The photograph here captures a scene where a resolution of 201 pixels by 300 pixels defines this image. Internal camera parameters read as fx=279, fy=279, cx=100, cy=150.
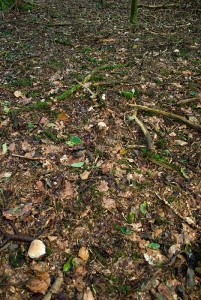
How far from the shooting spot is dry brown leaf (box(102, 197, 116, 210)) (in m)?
3.13

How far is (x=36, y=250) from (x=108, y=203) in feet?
3.04

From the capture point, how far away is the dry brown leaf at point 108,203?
313 centimetres

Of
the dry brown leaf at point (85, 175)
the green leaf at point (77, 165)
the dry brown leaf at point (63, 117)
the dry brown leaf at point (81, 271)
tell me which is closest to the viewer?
the dry brown leaf at point (81, 271)

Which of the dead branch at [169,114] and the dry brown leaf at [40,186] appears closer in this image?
the dry brown leaf at [40,186]

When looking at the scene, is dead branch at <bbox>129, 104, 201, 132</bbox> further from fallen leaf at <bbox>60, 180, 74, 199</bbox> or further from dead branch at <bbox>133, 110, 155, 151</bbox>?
fallen leaf at <bbox>60, 180, 74, 199</bbox>

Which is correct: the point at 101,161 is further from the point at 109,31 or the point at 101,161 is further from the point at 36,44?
the point at 109,31

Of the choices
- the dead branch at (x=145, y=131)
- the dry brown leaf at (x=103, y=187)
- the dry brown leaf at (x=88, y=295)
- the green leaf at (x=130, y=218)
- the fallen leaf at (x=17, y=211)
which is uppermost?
the dead branch at (x=145, y=131)

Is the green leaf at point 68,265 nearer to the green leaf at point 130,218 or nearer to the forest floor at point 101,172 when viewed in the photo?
the forest floor at point 101,172

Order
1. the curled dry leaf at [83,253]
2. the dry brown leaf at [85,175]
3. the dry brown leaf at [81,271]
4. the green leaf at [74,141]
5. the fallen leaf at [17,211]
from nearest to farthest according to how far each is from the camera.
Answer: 1. the dry brown leaf at [81,271]
2. the curled dry leaf at [83,253]
3. the fallen leaf at [17,211]
4. the dry brown leaf at [85,175]
5. the green leaf at [74,141]

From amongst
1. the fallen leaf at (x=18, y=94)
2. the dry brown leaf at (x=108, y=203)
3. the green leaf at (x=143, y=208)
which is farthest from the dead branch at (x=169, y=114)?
the fallen leaf at (x=18, y=94)

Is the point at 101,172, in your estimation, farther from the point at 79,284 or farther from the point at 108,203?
the point at 79,284

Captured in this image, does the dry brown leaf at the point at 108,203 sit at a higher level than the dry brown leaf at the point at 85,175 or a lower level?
lower

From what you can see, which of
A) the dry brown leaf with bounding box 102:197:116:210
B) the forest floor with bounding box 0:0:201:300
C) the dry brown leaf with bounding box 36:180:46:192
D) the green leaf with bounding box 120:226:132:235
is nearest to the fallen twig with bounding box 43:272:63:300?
the forest floor with bounding box 0:0:201:300

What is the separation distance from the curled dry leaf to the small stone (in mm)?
351
